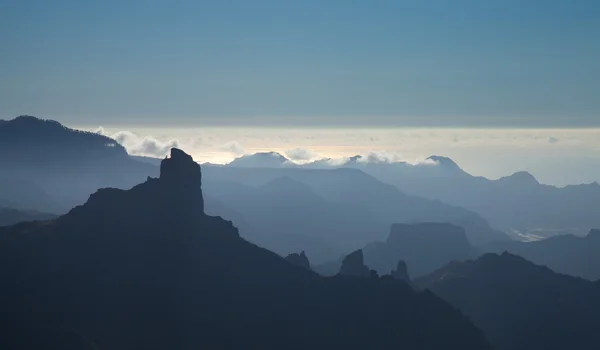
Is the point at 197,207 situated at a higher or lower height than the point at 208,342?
higher

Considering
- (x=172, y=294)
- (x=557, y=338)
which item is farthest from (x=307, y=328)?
(x=557, y=338)

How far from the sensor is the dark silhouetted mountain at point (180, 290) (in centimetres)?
12412

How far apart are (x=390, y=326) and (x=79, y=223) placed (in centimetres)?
7416

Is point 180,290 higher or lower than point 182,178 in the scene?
lower

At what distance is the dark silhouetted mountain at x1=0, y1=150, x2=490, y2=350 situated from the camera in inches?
4887

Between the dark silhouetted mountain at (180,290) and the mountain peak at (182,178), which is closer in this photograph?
the dark silhouetted mountain at (180,290)

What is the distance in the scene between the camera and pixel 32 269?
422ft

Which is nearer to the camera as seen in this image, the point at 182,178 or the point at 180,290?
the point at 180,290

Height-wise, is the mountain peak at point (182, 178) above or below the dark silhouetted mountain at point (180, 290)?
above

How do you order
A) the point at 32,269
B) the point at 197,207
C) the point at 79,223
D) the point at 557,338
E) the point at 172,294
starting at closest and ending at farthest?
the point at 32,269 → the point at 172,294 → the point at 79,223 → the point at 197,207 → the point at 557,338

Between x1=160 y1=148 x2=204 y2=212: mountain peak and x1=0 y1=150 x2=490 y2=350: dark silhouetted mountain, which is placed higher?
x1=160 y1=148 x2=204 y2=212: mountain peak

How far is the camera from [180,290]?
140 meters

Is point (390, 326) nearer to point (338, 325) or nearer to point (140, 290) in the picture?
point (338, 325)

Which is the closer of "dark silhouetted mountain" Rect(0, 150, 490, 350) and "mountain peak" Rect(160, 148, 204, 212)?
"dark silhouetted mountain" Rect(0, 150, 490, 350)
